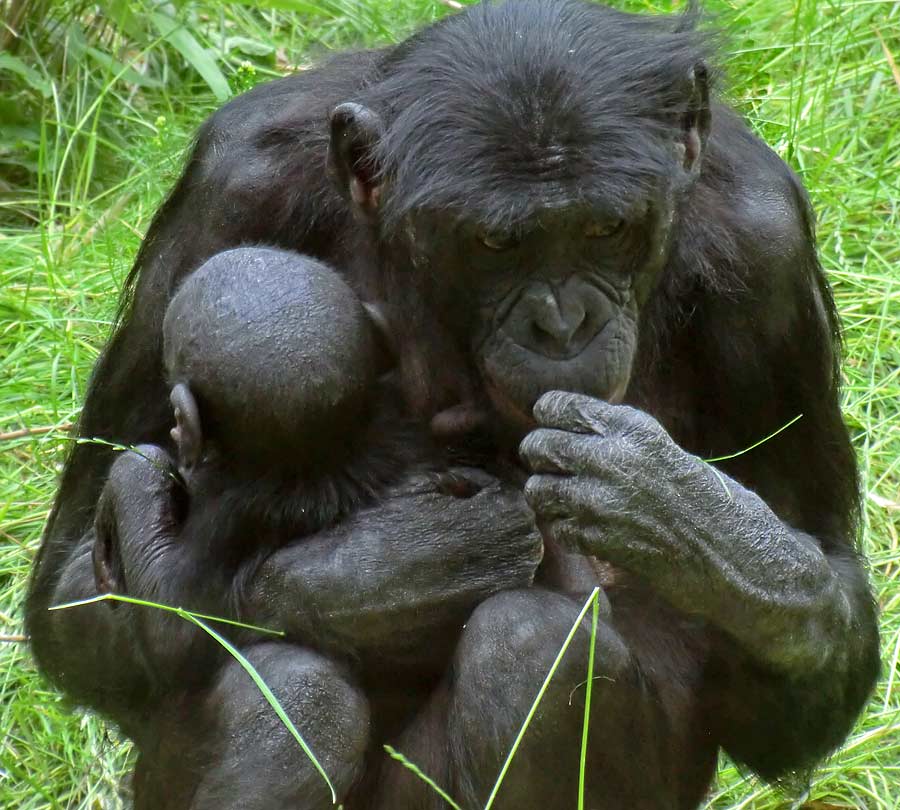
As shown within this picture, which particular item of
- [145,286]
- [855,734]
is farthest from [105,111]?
[855,734]

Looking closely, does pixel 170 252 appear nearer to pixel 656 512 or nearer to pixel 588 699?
pixel 656 512

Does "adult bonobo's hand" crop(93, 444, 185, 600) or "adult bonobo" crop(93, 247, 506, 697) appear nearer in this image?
"adult bonobo" crop(93, 247, 506, 697)

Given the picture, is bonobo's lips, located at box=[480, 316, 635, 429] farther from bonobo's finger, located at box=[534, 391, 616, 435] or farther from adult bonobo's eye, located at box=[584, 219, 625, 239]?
adult bonobo's eye, located at box=[584, 219, 625, 239]

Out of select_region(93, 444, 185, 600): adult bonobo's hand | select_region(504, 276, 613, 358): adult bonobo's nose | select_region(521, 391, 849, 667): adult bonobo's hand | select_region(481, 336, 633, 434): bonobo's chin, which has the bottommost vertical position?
select_region(93, 444, 185, 600): adult bonobo's hand

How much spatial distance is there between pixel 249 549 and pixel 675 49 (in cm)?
170

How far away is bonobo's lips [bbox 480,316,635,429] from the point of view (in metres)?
4.20

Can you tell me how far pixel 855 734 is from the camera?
5.93m

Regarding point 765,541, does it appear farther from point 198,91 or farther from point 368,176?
point 198,91

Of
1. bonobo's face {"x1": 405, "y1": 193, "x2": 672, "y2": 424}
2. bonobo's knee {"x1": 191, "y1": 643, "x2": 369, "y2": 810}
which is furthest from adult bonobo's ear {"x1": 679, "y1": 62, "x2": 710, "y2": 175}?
bonobo's knee {"x1": 191, "y1": 643, "x2": 369, "y2": 810}

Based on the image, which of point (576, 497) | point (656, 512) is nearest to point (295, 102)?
point (576, 497)

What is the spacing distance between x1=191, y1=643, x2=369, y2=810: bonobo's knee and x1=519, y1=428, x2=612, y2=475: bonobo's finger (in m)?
0.77

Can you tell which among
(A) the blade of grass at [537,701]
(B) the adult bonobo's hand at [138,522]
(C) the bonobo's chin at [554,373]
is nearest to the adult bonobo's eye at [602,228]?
(C) the bonobo's chin at [554,373]

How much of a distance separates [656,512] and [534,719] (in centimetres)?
62

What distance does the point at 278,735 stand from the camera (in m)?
4.30
